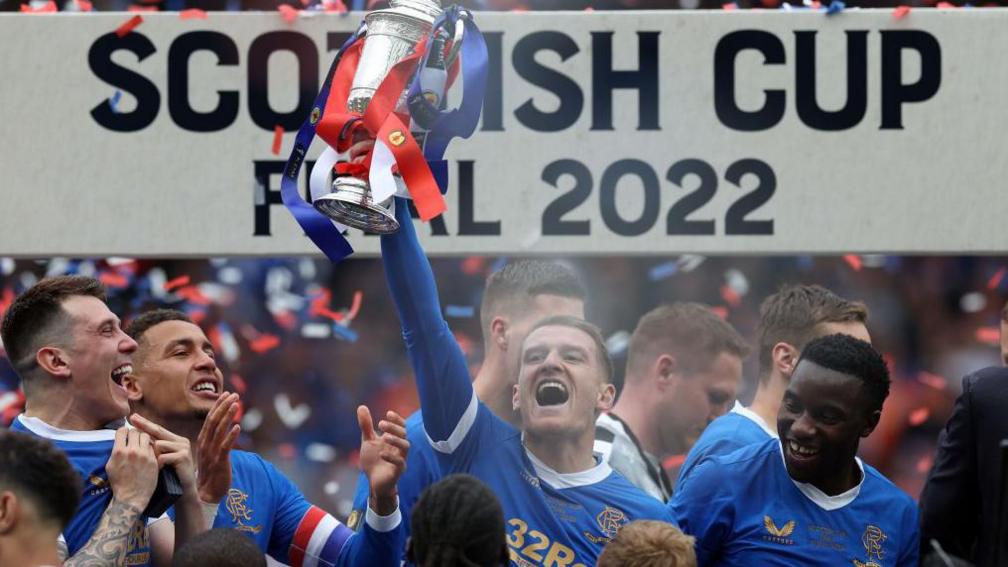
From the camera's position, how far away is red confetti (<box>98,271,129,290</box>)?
711cm

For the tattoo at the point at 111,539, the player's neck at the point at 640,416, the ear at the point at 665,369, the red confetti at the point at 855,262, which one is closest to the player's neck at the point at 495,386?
the player's neck at the point at 640,416

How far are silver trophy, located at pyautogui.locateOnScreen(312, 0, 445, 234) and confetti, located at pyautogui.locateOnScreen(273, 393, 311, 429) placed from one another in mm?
3754

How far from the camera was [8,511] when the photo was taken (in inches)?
120

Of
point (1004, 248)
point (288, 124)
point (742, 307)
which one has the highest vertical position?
point (288, 124)

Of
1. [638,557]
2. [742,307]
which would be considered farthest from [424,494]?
[742,307]

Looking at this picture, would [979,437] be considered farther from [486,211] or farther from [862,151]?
[486,211]

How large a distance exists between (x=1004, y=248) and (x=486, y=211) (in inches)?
62.3

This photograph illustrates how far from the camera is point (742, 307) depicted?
727 centimetres

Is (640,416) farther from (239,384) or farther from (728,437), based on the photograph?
(239,384)

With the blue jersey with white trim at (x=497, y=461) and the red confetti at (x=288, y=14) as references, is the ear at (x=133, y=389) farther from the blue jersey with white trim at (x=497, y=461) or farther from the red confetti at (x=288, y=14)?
the red confetti at (x=288, y=14)

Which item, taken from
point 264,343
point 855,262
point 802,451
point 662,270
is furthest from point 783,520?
point 264,343

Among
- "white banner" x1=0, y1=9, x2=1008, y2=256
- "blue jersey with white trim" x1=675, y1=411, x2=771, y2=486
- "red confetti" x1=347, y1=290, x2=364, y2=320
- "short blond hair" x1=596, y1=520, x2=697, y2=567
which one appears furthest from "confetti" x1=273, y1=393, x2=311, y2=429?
"short blond hair" x1=596, y1=520, x2=697, y2=567

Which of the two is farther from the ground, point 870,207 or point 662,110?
point 662,110

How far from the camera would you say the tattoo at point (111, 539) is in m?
3.49
